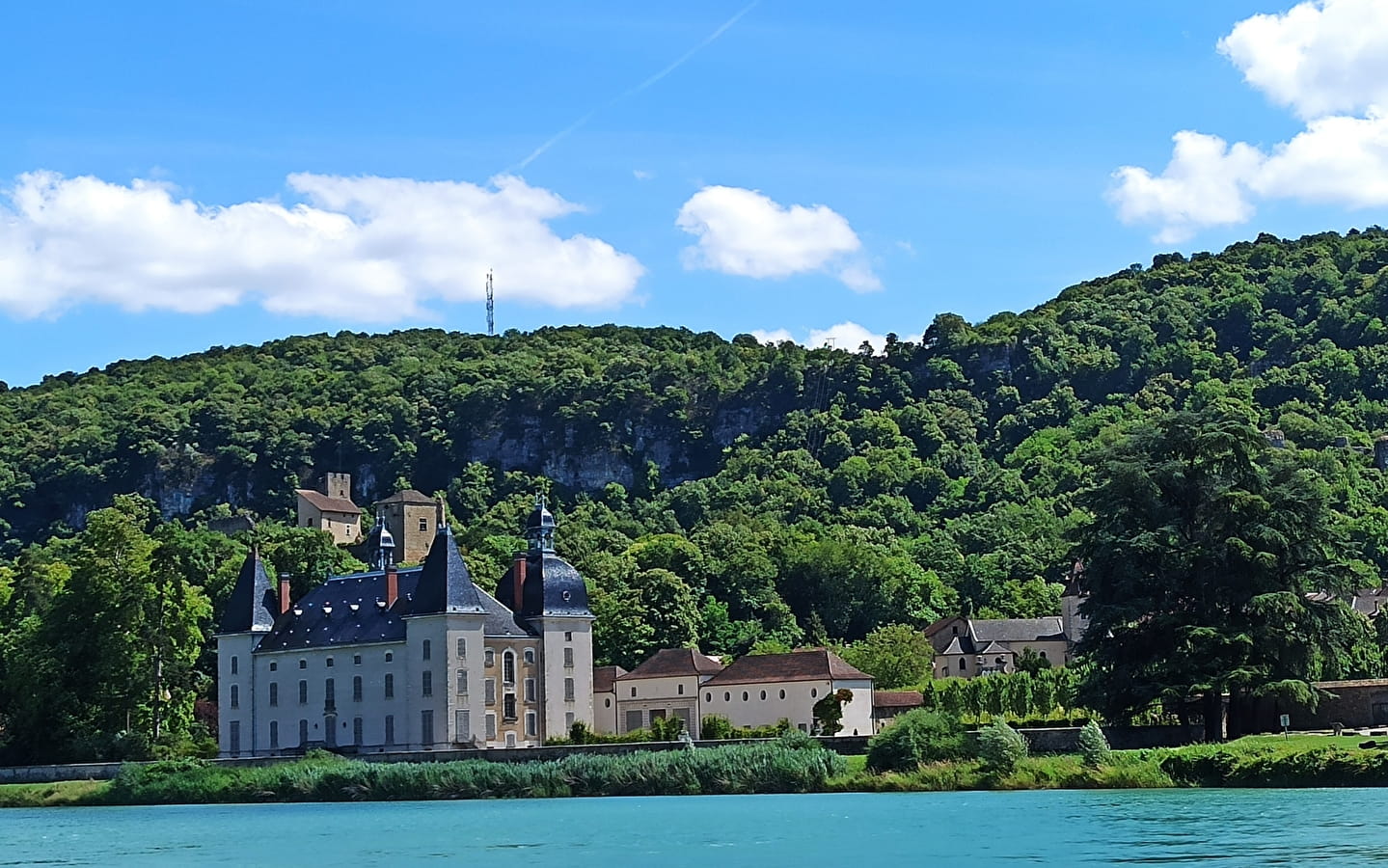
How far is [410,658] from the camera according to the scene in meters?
77.9

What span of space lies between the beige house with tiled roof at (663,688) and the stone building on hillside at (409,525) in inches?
2025

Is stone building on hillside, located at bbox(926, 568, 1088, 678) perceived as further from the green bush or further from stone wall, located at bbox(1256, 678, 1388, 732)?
the green bush

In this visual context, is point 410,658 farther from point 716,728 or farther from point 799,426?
point 799,426

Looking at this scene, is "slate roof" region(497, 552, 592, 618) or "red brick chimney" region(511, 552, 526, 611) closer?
"slate roof" region(497, 552, 592, 618)

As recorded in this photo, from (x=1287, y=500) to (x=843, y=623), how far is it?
5832 centimetres

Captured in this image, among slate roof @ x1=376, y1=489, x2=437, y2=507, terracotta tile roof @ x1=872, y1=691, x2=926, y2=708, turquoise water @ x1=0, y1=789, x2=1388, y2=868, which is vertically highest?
slate roof @ x1=376, y1=489, x2=437, y2=507

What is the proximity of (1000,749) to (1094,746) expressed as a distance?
271cm

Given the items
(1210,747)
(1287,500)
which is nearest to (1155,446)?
(1287,500)

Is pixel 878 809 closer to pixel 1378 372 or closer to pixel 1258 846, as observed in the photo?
pixel 1258 846

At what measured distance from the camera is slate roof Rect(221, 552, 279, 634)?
277 ft

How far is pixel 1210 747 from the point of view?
50156mm

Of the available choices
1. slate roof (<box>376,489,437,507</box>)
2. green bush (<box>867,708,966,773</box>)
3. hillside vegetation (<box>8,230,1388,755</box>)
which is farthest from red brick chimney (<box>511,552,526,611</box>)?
slate roof (<box>376,489,437,507</box>)

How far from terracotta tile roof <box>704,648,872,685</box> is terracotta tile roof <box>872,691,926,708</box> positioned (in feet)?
6.74

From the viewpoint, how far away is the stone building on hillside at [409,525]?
139 meters
